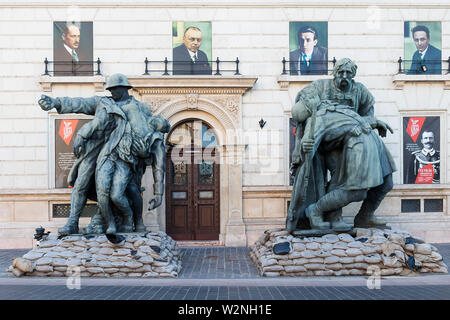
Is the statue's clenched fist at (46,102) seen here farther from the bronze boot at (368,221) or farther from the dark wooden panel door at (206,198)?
the bronze boot at (368,221)

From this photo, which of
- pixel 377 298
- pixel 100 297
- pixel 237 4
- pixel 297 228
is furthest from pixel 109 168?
pixel 237 4

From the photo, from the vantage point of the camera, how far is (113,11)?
9.70 m

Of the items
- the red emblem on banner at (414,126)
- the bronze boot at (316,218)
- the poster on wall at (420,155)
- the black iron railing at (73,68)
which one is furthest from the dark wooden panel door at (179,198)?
the red emblem on banner at (414,126)

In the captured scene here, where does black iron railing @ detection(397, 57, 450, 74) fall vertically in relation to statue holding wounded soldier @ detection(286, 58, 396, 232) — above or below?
above

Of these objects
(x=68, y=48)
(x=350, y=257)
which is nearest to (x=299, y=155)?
(x=350, y=257)

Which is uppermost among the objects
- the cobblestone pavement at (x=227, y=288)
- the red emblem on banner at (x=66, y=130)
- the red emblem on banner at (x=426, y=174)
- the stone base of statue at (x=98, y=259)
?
the red emblem on banner at (x=66, y=130)

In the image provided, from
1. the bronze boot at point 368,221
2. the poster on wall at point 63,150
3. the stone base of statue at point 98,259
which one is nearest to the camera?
the stone base of statue at point 98,259

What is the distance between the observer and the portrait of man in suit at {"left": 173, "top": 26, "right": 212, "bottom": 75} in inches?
382

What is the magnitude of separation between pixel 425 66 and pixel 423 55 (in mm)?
292

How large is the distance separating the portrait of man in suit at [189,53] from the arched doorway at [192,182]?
131 cm

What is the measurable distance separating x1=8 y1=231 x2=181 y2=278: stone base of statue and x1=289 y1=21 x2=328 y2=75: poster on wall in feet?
19.7

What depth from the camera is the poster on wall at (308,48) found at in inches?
384

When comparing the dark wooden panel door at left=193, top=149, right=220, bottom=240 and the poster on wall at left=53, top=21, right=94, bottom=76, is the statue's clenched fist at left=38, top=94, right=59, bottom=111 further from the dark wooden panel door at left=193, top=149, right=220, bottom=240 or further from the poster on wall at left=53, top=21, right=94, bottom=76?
the dark wooden panel door at left=193, top=149, right=220, bottom=240

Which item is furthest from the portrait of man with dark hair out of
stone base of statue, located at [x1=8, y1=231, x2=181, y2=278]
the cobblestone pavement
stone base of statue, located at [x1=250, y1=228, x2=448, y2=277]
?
stone base of statue, located at [x1=8, y1=231, x2=181, y2=278]
